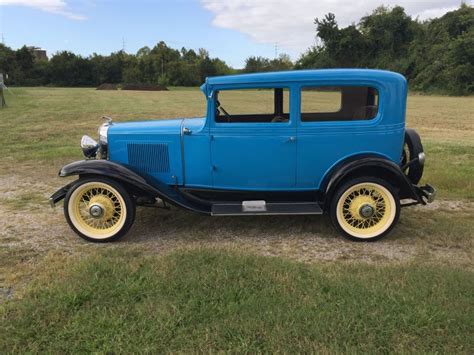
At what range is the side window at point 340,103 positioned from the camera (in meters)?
4.66

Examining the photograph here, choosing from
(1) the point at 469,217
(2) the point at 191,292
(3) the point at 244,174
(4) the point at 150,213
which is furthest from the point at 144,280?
(1) the point at 469,217

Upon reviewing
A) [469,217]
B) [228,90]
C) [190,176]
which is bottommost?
[469,217]

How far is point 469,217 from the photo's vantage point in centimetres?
541

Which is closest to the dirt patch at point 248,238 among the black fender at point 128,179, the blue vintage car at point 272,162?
the blue vintage car at point 272,162

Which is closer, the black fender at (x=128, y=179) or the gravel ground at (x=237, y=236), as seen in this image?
the gravel ground at (x=237, y=236)

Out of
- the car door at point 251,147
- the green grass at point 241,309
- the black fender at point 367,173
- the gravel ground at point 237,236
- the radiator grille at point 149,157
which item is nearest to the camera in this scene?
the green grass at point 241,309

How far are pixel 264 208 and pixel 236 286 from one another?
4.59 feet

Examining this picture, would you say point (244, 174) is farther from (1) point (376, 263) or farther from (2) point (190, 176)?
(1) point (376, 263)

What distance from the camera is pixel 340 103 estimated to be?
4.99 metres


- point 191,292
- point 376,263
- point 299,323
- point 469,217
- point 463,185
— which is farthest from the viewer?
point 463,185

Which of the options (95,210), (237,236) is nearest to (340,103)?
(237,236)

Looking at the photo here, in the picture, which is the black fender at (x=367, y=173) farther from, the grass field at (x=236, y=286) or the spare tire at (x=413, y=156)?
the grass field at (x=236, y=286)

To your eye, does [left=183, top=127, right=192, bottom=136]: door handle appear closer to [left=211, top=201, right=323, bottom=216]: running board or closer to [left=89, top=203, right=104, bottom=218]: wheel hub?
[left=211, top=201, right=323, bottom=216]: running board

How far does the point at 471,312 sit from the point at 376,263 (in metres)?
1.07
